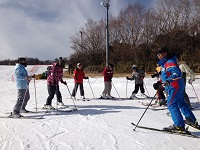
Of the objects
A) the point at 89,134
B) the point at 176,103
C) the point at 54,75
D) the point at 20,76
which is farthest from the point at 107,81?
the point at 176,103

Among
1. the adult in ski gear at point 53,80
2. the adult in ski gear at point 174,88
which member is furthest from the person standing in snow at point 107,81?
the adult in ski gear at point 174,88

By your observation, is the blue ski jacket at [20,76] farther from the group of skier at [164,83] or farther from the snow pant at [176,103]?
the snow pant at [176,103]

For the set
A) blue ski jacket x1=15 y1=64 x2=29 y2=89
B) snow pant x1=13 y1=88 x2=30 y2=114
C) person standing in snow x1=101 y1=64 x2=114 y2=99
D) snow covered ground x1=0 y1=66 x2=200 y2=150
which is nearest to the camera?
snow covered ground x1=0 y1=66 x2=200 y2=150

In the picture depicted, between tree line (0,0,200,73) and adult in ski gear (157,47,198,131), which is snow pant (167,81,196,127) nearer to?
adult in ski gear (157,47,198,131)

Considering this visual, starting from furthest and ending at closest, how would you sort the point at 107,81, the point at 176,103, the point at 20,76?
the point at 107,81
the point at 20,76
the point at 176,103

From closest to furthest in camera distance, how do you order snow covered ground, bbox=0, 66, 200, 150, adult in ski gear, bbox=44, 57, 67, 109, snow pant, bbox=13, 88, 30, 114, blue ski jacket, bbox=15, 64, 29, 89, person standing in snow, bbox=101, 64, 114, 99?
snow covered ground, bbox=0, 66, 200, 150
snow pant, bbox=13, 88, 30, 114
blue ski jacket, bbox=15, 64, 29, 89
adult in ski gear, bbox=44, 57, 67, 109
person standing in snow, bbox=101, 64, 114, 99

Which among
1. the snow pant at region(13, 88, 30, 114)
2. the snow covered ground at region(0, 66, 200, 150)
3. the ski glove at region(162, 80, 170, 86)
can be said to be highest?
the ski glove at region(162, 80, 170, 86)

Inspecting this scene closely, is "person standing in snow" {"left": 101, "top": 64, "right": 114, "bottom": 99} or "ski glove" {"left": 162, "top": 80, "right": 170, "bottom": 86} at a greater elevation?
"ski glove" {"left": 162, "top": 80, "right": 170, "bottom": 86}

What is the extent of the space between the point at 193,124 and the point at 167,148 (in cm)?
131

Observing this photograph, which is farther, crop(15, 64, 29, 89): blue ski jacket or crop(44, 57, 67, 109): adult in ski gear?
crop(44, 57, 67, 109): adult in ski gear

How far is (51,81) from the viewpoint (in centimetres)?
792

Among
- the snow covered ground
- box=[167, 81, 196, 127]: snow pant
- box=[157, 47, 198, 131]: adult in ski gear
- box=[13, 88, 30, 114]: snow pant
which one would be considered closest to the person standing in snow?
the snow covered ground

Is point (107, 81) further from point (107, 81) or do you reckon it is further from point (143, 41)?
point (143, 41)

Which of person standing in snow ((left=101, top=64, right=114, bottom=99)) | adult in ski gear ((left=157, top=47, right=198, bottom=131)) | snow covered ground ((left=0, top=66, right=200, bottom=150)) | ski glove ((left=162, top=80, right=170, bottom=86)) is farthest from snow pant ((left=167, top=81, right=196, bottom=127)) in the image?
person standing in snow ((left=101, top=64, right=114, bottom=99))
